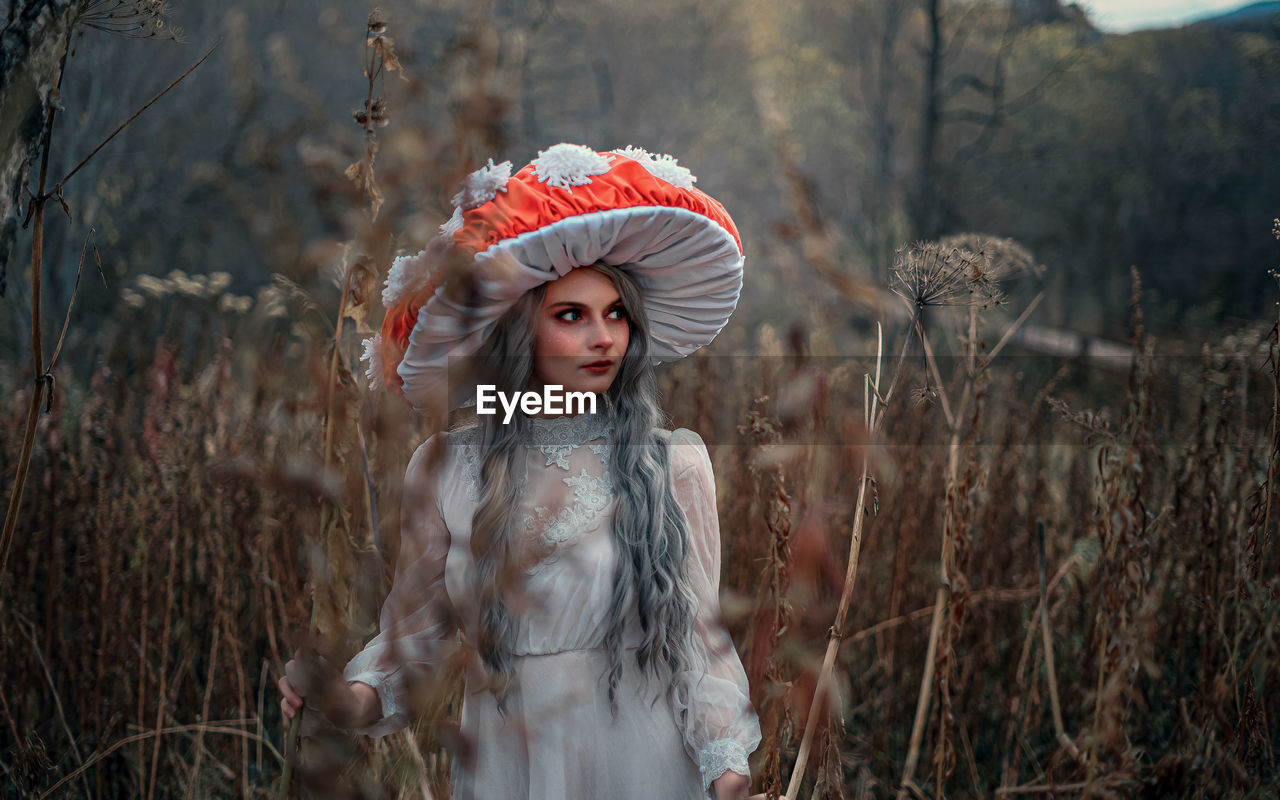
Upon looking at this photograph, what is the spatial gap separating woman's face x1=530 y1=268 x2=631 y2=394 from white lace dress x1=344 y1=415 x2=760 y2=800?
15 centimetres

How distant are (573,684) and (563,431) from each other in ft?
1.24

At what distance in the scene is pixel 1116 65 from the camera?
26.7 ft

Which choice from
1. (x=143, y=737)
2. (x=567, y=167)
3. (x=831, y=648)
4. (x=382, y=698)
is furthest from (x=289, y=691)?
(x=143, y=737)

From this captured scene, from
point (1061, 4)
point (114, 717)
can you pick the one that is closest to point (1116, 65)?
point (1061, 4)

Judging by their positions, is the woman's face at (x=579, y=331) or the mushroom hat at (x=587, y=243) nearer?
the mushroom hat at (x=587, y=243)

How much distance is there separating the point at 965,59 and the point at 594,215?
8.80 metres

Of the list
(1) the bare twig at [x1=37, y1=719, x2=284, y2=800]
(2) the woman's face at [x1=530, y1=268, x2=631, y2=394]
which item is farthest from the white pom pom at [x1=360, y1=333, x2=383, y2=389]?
(1) the bare twig at [x1=37, y1=719, x2=284, y2=800]

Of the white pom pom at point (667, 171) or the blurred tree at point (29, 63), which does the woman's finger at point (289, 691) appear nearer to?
the blurred tree at point (29, 63)

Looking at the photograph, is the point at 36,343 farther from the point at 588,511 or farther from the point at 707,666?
the point at 707,666

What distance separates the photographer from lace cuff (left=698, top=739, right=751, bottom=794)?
43.9 inches

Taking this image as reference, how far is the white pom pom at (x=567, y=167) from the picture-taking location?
1116 mm

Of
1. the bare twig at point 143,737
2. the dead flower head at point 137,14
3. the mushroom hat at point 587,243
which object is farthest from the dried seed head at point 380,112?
the bare twig at point 143,737

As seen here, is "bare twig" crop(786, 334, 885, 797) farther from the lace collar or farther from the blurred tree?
the blurred tree

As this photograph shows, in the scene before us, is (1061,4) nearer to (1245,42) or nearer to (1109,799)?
(1245,42)
